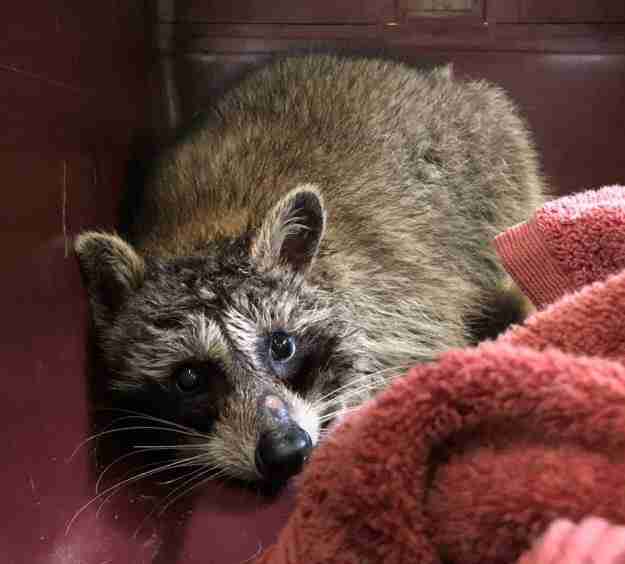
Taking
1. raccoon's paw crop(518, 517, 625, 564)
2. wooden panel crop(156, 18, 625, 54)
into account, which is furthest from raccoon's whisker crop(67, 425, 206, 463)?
wooden panel crop(156, 18, 625, 54)

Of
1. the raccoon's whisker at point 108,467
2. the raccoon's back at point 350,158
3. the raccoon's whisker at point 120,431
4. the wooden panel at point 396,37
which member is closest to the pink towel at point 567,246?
the raccoon's back at point 350,158

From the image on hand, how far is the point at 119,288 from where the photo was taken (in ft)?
5.56

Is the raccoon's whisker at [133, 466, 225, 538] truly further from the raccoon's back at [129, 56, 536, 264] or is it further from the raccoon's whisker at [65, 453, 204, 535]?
the raccoon's back at [129, 56, 536, 264]

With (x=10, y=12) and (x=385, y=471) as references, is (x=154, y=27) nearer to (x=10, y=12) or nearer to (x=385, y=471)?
(x=10, y=12)

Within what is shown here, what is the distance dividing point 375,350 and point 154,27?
4.38ft

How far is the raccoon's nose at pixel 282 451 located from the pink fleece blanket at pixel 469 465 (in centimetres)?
57

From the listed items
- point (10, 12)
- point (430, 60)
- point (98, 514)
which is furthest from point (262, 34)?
point (98, 514)

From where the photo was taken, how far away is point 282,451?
4.72 ft

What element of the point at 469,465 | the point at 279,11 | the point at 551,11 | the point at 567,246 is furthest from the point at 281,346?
the point at 551,11

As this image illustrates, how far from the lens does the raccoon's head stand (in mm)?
1534

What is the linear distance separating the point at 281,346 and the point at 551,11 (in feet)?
5.06

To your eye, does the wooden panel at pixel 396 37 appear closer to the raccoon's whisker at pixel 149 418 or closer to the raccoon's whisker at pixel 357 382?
the raccoon's whisker at pixel 357 382

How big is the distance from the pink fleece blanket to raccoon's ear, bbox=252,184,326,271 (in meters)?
0.89

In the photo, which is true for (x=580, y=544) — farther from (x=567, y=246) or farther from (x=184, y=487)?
(x=184, y=487)
